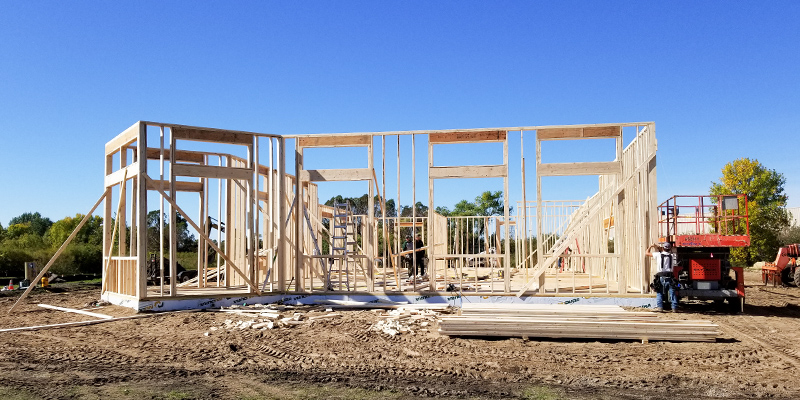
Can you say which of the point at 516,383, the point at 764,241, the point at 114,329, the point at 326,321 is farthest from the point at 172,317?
the point at 764,241

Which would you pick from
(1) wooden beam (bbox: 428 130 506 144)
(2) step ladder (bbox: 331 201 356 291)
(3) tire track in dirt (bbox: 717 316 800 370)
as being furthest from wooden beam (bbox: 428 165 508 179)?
(3) tire track in dirt (bbox: 717 316 800 370)

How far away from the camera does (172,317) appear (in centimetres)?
1144

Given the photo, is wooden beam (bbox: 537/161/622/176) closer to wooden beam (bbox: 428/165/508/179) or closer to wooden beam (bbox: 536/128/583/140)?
wooden beam (bbox: 536/128/583/140)

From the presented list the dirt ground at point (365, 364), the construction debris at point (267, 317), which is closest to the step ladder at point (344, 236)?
the construction debris at point (267, 317)

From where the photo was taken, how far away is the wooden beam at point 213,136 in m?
12.7

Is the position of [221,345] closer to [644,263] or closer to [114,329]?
[114,329]

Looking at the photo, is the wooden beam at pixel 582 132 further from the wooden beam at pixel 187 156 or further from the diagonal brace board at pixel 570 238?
the wooden beam at pixel 187 156

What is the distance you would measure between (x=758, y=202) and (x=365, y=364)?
33.6m

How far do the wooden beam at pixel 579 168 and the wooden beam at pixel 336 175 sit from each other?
3961mm

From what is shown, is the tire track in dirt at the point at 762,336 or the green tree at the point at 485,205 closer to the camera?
the tire track in dirt at the point at 762,336

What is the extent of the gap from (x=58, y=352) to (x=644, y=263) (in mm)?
11047

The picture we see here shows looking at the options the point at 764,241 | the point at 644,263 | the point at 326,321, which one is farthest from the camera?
the point at 764,241

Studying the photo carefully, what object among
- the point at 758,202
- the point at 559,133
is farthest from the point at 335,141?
the point at 758,202

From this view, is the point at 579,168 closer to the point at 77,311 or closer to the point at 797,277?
the point at 77,311
